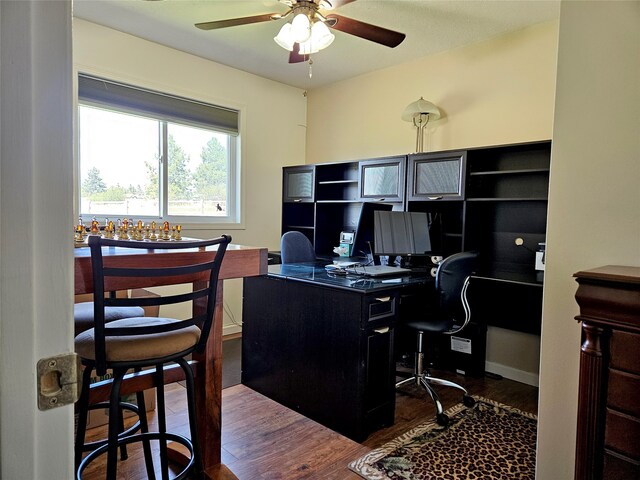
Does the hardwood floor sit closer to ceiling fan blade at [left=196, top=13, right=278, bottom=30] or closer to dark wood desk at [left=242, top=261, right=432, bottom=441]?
dark wood desk at [left=242, top=261, right=432, bottom=441]

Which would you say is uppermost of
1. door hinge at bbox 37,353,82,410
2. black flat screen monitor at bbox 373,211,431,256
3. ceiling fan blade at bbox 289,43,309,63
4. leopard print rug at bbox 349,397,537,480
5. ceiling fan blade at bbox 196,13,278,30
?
ceiling fan blade at bbox 196,13,278,30

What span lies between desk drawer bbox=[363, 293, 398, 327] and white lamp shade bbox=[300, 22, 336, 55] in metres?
1.64

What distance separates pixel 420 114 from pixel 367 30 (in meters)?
1.24

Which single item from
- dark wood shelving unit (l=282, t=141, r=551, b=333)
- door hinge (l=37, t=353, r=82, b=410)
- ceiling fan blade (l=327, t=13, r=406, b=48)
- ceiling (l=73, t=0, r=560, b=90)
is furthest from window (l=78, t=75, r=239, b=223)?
door hinge (l=37, t=353, r=82, b=410)

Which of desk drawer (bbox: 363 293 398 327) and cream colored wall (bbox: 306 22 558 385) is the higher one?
cream colored wall (bbox: 306 22 558 385)

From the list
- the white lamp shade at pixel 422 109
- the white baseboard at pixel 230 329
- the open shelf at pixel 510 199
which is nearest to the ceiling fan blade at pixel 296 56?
the white lamp shade at pixel 422 109

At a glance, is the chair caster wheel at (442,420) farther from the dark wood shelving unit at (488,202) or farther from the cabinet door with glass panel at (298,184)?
the cabinet door with glass panel at (298,184)

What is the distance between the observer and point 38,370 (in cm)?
47

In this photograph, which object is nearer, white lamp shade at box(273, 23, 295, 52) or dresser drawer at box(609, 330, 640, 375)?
dresser drawer at box(609, 330, 640, 375)

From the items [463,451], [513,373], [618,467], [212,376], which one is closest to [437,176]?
[513,373]

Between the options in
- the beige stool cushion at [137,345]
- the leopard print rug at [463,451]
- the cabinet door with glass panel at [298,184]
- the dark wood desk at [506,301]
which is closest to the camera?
the beige stool cushion at [137,345]

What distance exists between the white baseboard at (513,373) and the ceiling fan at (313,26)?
2610 millimetres

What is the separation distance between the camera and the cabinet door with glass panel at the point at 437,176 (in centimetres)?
319

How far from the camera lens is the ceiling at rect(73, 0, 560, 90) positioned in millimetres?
2879
